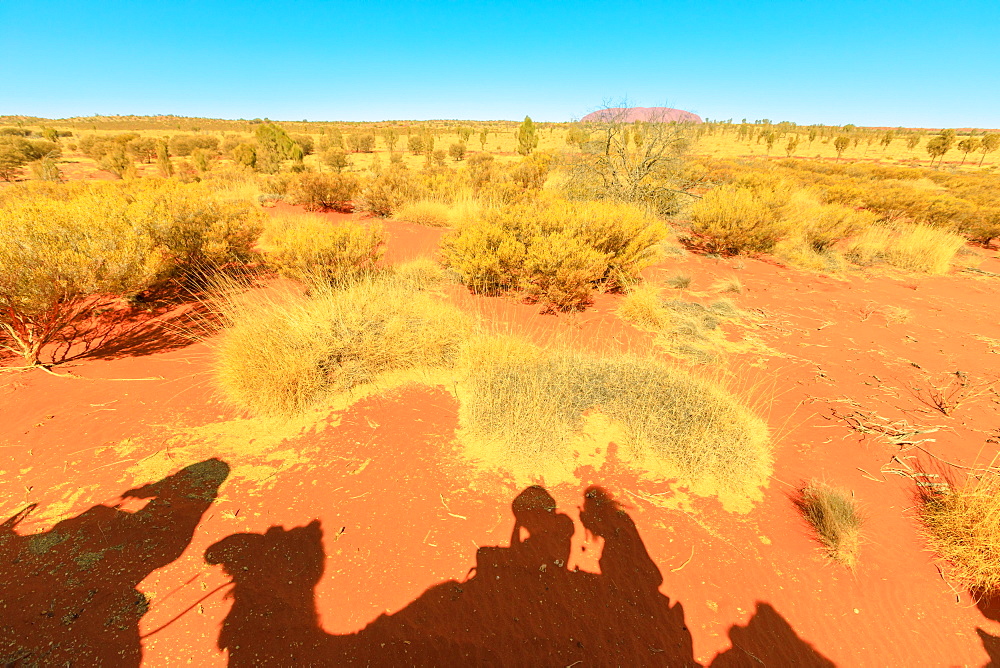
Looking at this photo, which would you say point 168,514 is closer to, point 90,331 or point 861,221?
point 90,331

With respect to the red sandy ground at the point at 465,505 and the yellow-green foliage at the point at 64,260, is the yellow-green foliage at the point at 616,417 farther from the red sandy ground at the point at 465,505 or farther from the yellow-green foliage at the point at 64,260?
the yellow-green foliage at the point at 64,260

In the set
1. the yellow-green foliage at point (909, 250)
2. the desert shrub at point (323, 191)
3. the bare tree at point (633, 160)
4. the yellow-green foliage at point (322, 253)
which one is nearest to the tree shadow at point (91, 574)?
the yellow-green foliage at point (322, 253)

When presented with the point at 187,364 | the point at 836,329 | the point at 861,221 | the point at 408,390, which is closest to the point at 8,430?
the point at 187,364

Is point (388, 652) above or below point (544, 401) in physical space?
below

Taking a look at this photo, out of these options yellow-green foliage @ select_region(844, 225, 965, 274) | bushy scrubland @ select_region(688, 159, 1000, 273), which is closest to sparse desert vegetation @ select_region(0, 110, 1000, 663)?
yellow-green foliage @ select_region(844, 225, 965, 274)

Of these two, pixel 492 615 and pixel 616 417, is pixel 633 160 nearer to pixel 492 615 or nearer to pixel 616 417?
pixel 616 417

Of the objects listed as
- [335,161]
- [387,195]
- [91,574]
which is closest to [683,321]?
[91,574]
